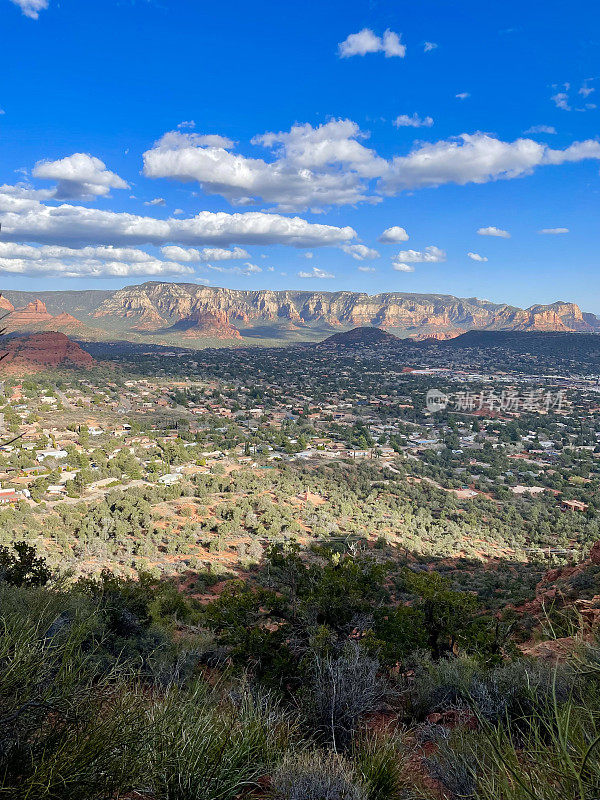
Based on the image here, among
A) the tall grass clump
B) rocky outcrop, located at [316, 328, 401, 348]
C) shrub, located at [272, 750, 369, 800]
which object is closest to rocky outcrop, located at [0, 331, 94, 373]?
the tall grass clump

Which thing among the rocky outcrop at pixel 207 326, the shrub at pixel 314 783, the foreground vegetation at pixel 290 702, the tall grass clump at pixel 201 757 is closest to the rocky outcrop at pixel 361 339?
the rocky outcrop at pixel 207 326

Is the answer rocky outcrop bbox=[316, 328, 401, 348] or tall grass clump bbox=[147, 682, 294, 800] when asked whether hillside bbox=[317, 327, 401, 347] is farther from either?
tall grass clump bbox=[147, 682, 294, 800]

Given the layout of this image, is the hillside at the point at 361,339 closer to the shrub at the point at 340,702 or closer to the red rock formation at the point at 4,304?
the shrub at the point at 340,702

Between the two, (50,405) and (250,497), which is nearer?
(250,497)

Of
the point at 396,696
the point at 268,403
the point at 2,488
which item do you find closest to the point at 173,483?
the point at 2,488

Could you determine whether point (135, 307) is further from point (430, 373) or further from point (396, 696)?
point (396, 696)

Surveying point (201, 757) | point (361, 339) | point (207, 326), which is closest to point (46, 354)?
point (201, 757)
